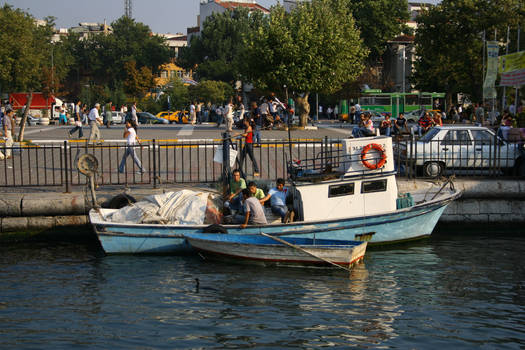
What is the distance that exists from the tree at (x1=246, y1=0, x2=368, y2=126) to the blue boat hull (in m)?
22.0

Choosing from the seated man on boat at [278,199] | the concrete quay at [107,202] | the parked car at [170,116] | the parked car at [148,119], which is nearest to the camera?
the seated man on boat at [278,199]

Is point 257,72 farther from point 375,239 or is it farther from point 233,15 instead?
point 233,15

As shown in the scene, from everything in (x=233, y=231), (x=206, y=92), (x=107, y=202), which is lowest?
(x=233, y=231)

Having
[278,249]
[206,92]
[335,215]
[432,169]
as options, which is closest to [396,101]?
[206,92]

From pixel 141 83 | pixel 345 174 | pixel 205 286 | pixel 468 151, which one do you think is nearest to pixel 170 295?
pixel 205 286

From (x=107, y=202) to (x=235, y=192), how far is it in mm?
2750

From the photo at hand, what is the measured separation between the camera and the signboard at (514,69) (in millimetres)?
24625

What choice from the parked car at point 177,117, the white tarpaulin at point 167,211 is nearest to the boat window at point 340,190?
the white tarpaulin at point 167,211

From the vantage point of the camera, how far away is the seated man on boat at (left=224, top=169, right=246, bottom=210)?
1361 cm

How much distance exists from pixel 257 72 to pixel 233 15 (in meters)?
54.4

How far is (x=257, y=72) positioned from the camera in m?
36.1

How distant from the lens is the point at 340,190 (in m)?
13.1

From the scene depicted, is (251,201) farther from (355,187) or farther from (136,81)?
(136,81)

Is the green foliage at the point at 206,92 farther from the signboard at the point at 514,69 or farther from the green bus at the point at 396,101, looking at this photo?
the signboard at the point at 514,69
